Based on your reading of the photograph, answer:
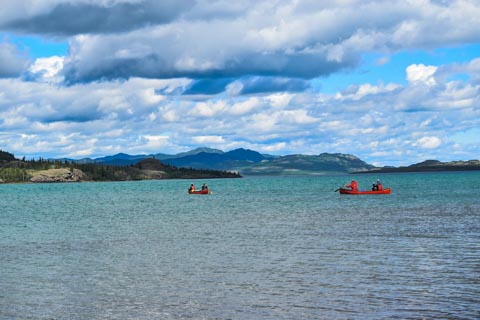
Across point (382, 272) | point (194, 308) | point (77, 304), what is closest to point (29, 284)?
point (77, 304)

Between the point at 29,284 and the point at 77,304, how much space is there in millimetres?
6737

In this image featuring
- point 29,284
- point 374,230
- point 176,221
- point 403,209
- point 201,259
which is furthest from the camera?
point 403,209

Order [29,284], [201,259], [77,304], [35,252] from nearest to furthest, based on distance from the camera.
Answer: [77,304], [29,284], [201,259], [35,252]

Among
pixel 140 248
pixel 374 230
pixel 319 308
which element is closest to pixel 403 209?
pixel 374 230

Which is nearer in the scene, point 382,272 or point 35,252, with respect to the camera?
point 382,272

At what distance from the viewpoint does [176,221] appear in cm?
8762

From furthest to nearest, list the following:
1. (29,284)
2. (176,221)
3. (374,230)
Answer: (176,221)
(374,230)
(29,284)

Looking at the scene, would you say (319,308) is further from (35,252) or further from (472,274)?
(35,252)

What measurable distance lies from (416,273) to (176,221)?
170 ft

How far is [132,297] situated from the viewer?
34312mm

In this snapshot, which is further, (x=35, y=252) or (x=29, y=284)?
(x=35, y=252)

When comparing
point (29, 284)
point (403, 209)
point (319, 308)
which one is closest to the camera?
point (319, 308)

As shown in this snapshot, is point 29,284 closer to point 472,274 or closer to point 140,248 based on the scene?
point 140,248

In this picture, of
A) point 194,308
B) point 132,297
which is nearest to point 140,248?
point 132,297
